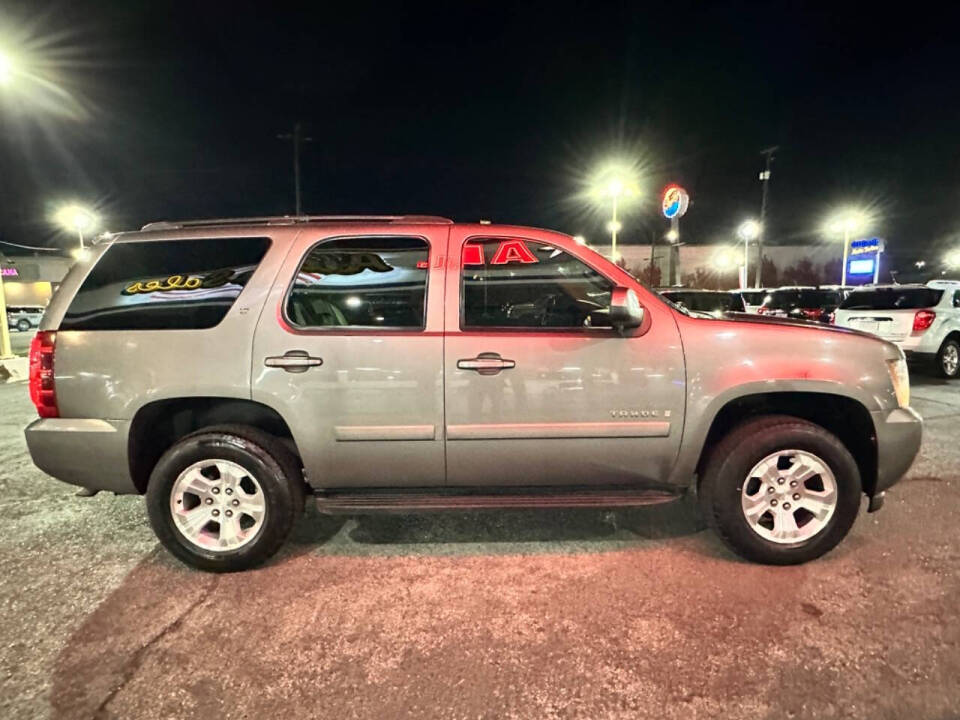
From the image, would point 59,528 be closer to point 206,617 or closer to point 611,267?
point 206,617

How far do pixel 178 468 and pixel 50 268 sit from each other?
1952 inches

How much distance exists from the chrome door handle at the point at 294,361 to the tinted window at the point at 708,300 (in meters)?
11.5

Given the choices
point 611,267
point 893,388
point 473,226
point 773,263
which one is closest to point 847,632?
point 893,388

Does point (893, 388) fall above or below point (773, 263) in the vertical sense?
below

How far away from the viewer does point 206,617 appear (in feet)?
9.11

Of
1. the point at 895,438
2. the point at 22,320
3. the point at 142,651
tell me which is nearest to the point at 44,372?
the point at 142,651

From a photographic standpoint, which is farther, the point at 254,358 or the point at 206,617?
the point at 254,358

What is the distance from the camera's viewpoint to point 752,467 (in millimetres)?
3121

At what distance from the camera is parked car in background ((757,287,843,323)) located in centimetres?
1549

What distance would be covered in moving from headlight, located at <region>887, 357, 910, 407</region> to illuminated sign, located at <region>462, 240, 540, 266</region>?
211cm

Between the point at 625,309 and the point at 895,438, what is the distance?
171cm

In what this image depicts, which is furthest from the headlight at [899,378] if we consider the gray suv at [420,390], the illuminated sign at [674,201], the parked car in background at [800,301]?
the illuminated sign at [674,201]

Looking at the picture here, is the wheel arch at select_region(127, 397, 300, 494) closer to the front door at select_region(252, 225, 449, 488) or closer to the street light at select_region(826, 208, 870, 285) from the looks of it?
the front door at select_region(252, 225, 449, 488)

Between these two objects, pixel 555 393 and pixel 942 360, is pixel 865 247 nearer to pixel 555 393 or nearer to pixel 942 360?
pixel 942 360
